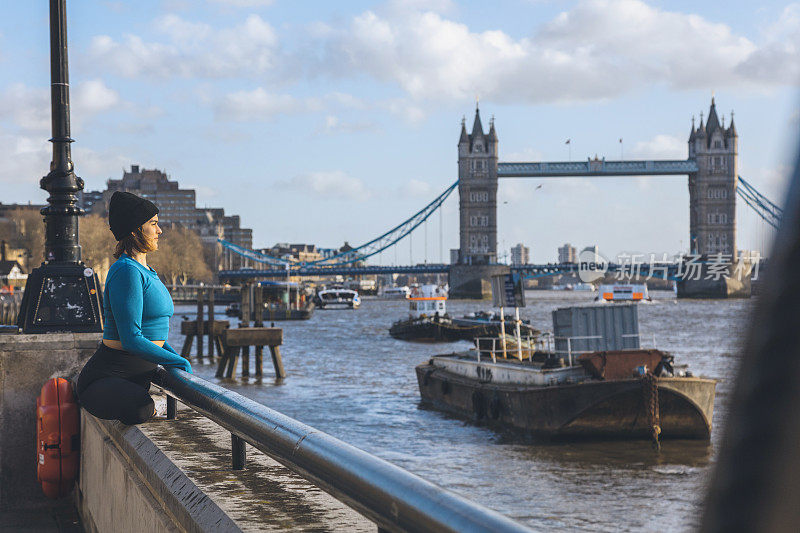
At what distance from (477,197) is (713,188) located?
35.0 m

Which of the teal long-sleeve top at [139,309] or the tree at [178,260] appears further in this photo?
the tree at [178,260]

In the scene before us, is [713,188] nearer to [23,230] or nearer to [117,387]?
[23,230]

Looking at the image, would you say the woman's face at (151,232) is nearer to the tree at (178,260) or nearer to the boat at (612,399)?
the boat at (612,399)

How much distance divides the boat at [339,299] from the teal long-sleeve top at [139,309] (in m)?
113

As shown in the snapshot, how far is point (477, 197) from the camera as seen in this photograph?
136 m

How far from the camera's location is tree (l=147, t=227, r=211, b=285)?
4820 inches

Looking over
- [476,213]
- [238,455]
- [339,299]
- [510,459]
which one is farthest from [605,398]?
[476,213]

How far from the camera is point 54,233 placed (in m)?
8.09

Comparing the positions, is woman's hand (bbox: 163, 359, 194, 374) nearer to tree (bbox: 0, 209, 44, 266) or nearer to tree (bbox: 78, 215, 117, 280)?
tree (bbox: 78, 215, 117, 280)

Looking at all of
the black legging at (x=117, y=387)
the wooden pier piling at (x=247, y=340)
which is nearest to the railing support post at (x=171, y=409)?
the black legging at (x=117, y=387)

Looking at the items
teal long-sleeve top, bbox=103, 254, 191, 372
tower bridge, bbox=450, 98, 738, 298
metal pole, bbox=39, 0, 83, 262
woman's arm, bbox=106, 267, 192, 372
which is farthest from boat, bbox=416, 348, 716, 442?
tower bridge, bbox=450, 98, 738, 298

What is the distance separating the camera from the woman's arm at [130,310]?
4.64 meters

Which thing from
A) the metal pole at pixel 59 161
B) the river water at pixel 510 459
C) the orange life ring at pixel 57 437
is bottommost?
the river water at pixel 510 459

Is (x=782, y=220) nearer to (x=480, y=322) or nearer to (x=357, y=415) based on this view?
(x=357, y=415)
